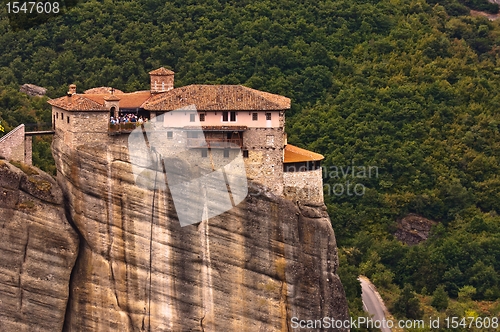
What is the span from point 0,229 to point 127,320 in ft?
24.7

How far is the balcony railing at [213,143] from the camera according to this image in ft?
227

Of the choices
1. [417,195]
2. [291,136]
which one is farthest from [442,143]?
[291,136]

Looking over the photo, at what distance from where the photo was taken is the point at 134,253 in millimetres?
69375

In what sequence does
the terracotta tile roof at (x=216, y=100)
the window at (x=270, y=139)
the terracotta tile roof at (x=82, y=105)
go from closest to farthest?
1. the terracotta tile roof at (x=82, y=105)
2. the terracotta tile roof at (x=216, y=100)
3. the window at (x=270, y=139)

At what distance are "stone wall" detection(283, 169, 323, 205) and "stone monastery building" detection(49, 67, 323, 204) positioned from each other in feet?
0.16

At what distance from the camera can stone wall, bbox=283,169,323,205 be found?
70562 mm

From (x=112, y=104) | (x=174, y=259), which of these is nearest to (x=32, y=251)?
(x=174, y=259)

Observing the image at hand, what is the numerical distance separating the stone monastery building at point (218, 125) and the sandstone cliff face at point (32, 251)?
9.97 feet

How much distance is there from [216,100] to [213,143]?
88.7 inches

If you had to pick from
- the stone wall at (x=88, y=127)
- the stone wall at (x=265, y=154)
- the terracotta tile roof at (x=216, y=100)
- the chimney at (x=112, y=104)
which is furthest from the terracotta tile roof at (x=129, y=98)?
the stone wall at (x=265, y=154)

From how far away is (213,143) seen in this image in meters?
69.4

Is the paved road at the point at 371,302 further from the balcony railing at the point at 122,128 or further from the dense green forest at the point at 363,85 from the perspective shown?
the balcony railing at the point at 122,128

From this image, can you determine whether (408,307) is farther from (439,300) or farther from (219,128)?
(219,128)

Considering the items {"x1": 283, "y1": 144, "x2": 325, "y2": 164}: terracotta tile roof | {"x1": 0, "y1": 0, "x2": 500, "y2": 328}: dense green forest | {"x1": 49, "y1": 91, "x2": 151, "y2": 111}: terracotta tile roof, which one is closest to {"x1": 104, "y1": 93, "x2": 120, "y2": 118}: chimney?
{"x1": 49, "y1": 91, "x2": 151, "y2": 111}: terracotta tile roof
